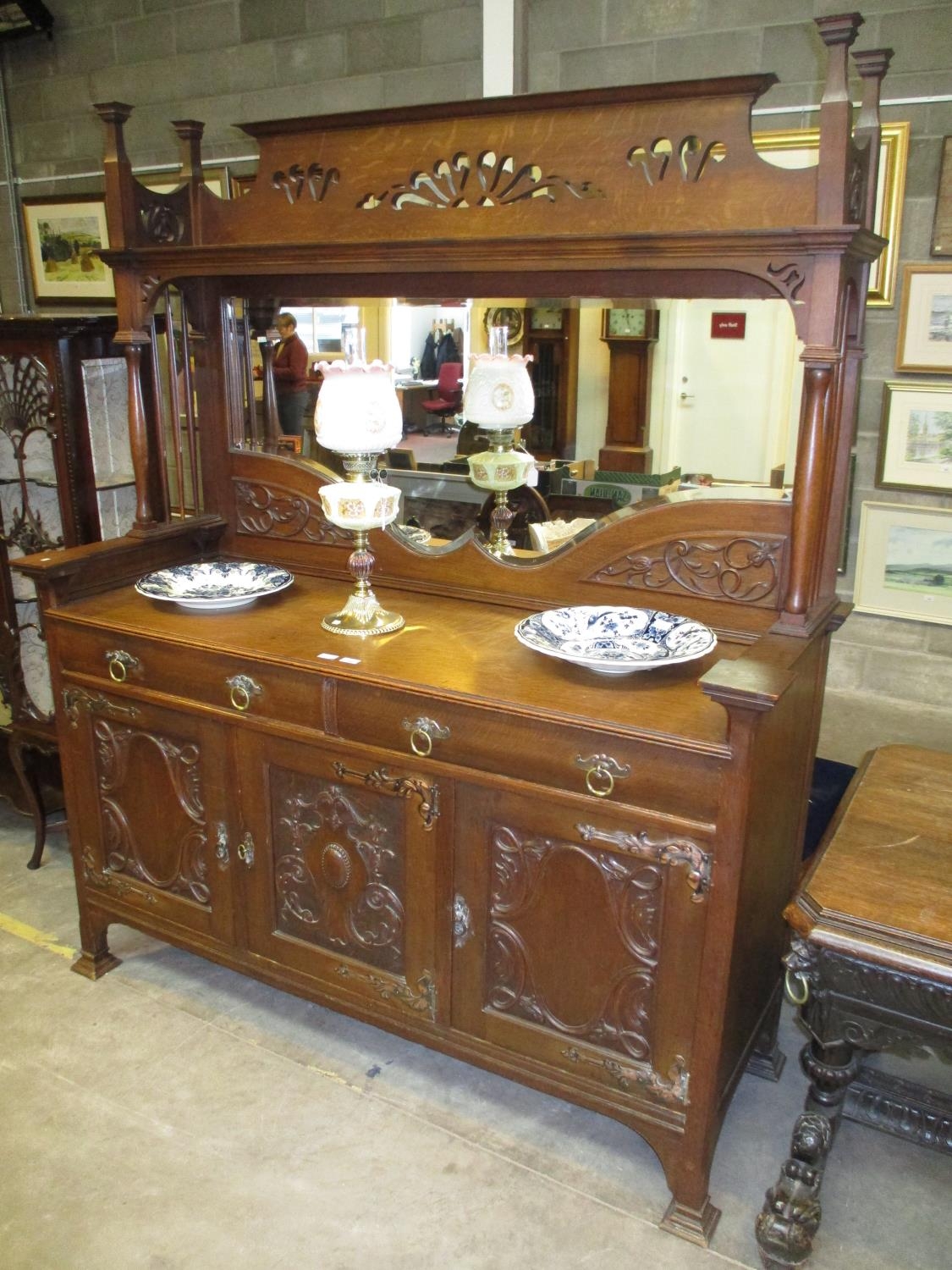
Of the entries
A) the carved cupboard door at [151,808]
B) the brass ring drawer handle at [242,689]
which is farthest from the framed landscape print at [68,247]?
the brass ring drawer handle at [242,689]

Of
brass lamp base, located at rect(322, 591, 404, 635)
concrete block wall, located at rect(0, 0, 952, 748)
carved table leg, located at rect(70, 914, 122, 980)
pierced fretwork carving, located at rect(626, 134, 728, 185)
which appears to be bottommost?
carved table leg, located at rect(70, 914, 122, 980)

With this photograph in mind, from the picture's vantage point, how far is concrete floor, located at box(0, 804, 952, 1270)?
167cm

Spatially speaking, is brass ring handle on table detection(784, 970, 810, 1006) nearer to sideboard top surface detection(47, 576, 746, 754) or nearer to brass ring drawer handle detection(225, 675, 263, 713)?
sideboard top surface detection(47, 576, 746, 754)

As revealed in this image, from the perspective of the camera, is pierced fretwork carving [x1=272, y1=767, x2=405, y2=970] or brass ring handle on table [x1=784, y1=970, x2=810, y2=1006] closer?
brass ring handle on table [x1=784, y1=970, x2=810, y2=1006]

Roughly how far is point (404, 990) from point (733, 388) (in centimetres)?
133

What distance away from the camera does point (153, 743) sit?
211cm

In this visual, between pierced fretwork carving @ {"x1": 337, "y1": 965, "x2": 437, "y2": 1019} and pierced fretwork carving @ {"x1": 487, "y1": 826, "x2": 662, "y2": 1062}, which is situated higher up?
pierced fretwork carving @ {"x1": 487, "y1": 826, "x2": 662, "y2": 1062}

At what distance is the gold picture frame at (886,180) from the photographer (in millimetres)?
2857

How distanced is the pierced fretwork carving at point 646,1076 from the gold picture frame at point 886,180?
2148 millimetres

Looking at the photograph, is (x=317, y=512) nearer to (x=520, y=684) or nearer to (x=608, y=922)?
(x=520, y=684)

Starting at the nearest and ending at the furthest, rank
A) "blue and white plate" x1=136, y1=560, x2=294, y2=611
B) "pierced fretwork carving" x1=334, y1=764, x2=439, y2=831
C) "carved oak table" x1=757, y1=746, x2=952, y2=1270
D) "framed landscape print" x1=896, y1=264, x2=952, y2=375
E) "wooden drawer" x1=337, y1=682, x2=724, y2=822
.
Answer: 1. "carved oak table" x1=757, y1=746, x2=952, y2=1270
2. "wooden drawer" x1=337, y1=682, x2=724, y2=822
3. "pierced fretwork carving" x1=334, y1=764, x2=439, y2=831
4. "blue and white plate" x1=136, y1=560, x2=294, y2=611
5. "framed landscape print" x1=896, y1=264, x2=952, y2=375

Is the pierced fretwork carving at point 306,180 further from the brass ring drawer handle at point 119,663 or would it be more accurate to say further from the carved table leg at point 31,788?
the carved table leg at point 31,788

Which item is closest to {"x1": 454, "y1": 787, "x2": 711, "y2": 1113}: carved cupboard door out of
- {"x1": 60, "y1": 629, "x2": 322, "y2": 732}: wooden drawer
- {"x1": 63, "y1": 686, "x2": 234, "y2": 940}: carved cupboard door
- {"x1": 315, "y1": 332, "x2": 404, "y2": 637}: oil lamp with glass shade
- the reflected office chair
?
{"x1": 60, "y1": 629, "x2": 322, "y2": 732}: wooden drawer

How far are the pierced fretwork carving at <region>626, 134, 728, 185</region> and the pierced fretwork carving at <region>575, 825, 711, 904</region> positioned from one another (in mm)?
1103
